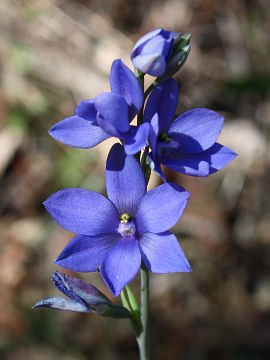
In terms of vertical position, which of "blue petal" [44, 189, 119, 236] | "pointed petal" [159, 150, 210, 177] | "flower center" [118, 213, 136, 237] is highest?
"pointed petal" [159, 150, 210, 177]

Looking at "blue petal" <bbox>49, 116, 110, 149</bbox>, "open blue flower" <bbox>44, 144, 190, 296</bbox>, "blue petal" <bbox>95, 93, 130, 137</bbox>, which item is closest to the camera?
"blue petal" <bbox>95, 93, 130, 137</bbox>

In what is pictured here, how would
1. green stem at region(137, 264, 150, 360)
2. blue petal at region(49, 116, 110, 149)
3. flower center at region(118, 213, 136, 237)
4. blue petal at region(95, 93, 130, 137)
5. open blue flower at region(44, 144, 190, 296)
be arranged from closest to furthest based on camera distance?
blue petal at region(95, 93, 130, 137), open blue flower at region(44, 144, 190, 296), blue petal at region(49, 116, 110, 149), flower center at region(118, 213, 136, 237), green stem at region(137, 264, 150, 360)

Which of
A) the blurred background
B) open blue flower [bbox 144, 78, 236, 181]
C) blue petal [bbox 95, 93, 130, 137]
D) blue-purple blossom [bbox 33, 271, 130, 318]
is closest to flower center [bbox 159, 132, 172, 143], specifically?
open blue flower [bbox 144, 78, 236, 181]

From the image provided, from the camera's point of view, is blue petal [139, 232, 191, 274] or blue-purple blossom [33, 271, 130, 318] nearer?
blue petal [139, 232, 191, 274]

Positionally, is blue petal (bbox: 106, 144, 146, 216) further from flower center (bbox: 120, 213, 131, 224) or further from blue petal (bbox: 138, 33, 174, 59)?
blue petal (bbox: 138, 33, 174, 59)

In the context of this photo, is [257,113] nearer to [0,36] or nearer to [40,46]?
[40,46]

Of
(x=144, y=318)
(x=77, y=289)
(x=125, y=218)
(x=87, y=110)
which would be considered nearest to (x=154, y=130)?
(x=87, y=110)

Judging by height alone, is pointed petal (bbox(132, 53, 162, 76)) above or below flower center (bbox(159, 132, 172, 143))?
above

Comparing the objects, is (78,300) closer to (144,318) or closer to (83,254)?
(83,254)
